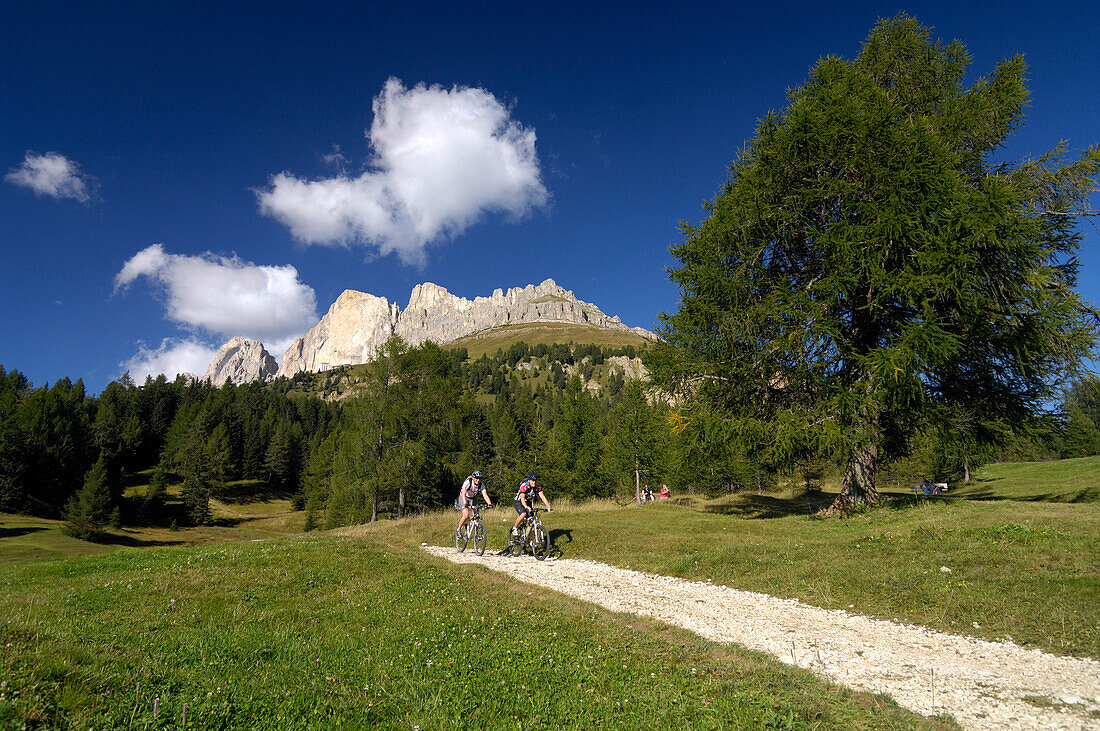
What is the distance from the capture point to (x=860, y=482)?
65.8ft

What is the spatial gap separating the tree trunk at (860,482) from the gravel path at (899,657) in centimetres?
1153

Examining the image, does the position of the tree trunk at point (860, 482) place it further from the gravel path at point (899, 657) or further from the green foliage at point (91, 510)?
the green foliage at point (91, 510)

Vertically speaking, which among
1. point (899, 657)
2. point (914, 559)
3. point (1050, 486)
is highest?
point (914, 559)

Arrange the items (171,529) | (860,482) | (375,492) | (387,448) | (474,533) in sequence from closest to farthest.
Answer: (474,533) → (860,482) → (387,448) → (375,492) → (171,529)

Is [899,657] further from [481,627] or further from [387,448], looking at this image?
[387,448]

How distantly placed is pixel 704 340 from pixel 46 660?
813 inches

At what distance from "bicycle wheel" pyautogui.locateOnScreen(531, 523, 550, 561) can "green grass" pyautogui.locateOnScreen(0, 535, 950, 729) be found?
5.65 meters

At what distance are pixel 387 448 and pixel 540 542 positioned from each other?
2552 cm

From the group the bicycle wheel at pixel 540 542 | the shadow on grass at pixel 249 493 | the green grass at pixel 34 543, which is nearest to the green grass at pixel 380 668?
the bicycle wheel at pixel 540 542

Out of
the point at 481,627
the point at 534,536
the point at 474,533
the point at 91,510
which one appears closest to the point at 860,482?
the point at 534,536

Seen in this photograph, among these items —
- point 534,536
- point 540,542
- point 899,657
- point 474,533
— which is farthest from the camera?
point 474,533

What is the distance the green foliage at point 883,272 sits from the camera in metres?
16.6

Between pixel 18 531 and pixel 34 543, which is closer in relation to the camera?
pixel 34 543

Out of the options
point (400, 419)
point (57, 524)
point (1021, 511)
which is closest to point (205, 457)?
point (57, 524)
